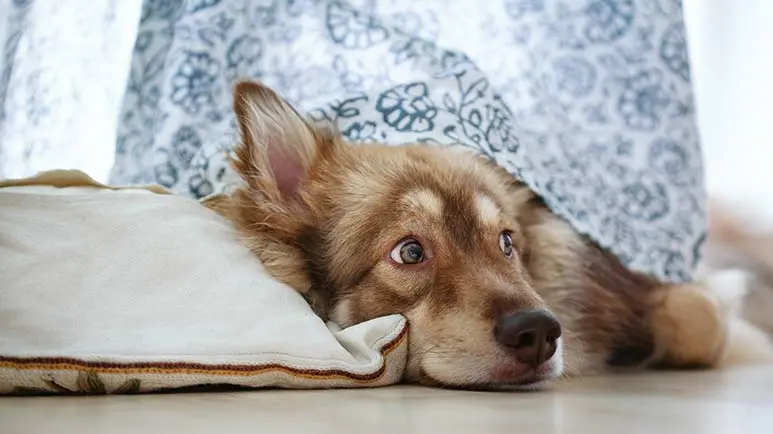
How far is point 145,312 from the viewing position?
143 cm

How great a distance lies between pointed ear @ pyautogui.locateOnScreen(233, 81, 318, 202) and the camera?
6.08 feet

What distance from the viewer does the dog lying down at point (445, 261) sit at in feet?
5.18

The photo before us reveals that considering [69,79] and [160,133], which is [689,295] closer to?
[160,133]

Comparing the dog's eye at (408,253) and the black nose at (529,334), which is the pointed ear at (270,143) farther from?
the black nose at (529,334)

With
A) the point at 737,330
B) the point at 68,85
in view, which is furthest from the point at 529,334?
the point at 68,85

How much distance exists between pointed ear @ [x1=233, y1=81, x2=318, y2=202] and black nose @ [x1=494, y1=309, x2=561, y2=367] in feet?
1.92

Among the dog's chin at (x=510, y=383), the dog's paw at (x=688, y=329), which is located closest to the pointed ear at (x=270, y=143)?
the dog's chin at (x=510, y=383)

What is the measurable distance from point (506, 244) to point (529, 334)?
360 millimetres

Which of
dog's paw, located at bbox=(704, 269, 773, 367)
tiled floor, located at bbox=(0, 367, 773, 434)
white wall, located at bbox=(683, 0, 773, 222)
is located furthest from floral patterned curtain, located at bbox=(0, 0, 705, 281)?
white wall, located at bbox=(683, 0, 773, 222)

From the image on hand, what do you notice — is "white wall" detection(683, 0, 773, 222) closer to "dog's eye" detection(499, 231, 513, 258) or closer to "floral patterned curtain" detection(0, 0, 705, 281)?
"floral patterned curtain" detection(0, 0, 705, 281)

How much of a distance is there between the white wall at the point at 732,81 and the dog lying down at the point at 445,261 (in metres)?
1.58

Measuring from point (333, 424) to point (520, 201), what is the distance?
1109mm

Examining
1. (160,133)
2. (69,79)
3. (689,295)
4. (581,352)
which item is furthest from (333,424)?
(69,79)

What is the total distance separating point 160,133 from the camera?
250 cm
